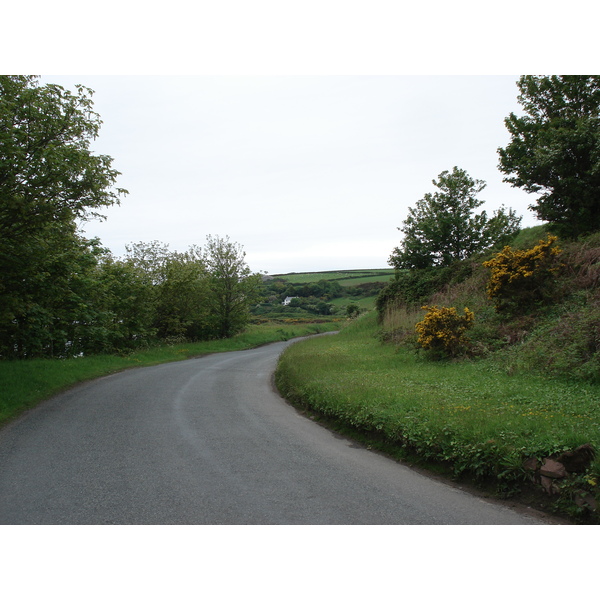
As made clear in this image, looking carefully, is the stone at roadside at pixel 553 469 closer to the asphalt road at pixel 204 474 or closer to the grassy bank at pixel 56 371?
the asphalt road at pixel 204 474

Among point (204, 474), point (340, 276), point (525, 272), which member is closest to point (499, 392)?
point (204, 474)

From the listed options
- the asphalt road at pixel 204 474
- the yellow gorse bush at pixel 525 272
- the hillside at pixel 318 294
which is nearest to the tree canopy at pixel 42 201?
the asphalt road at pixel 204 474

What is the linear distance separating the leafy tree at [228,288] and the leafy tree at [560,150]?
80.9 ft

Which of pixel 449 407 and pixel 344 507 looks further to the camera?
pixel 449 407

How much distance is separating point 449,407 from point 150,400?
25.8ft

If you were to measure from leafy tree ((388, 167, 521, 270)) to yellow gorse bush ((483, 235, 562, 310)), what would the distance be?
313 inches

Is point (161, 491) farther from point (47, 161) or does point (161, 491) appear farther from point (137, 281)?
point (137, 281)

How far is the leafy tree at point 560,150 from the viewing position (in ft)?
45.0

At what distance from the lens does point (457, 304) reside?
16.1 metres

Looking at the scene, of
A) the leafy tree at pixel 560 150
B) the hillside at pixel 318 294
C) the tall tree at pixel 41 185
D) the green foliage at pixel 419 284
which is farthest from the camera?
the hillside at pixel 318 294

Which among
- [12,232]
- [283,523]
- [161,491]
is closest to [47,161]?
[12,232]

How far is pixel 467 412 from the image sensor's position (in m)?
6.59

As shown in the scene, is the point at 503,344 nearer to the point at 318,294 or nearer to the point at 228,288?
the point at 228,288

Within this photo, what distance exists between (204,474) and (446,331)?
8195mm
